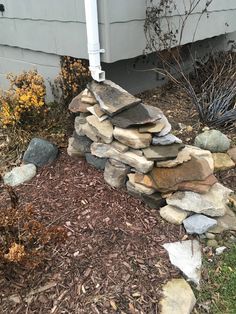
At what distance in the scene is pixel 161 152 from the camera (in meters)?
2.76

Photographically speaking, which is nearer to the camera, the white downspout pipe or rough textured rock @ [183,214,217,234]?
rough textured rock @ [183,214,217,234]

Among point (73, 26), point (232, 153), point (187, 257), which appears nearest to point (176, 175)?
point (187, 257)

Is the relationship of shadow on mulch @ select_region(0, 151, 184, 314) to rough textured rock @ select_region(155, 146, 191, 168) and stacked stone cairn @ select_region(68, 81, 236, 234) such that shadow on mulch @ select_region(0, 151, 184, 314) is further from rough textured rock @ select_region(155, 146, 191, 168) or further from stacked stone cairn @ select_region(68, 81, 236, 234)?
rough textured rock @ select_region(155, 146, 191, 168)

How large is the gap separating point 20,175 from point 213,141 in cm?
181

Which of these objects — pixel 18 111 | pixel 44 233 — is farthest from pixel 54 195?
pixel 18 111

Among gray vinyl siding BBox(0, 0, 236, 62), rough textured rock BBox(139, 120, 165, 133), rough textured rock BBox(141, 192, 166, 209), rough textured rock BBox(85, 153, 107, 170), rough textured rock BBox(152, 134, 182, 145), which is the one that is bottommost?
rough textured rock BBox(141, 192, 166, 209)

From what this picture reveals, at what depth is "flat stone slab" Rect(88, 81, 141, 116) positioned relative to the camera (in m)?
2.89

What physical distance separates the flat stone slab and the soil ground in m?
0.62

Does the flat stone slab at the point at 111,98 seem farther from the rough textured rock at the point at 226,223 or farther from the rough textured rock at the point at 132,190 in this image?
the rough textured rock at the point at 226,223

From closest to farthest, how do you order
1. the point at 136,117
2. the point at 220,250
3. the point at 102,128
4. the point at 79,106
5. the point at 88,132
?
the point at 220,250
the point at 136,117
the point at 102,128
the point at 88,132
the point at 79,106

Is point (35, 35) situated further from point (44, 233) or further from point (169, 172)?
point (44, 233)

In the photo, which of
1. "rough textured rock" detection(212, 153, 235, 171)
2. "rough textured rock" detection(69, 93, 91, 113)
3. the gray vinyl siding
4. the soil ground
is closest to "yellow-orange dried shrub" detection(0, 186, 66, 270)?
the soil ground

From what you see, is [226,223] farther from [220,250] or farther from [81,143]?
[81,143]

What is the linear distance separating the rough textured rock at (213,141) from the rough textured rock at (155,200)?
0.95m
